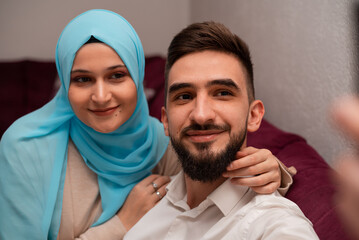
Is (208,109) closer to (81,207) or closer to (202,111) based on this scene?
(202,111)

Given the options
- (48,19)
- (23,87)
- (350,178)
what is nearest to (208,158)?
(350,178)

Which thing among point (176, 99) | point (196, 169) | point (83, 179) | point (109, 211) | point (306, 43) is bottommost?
point (109, 211)

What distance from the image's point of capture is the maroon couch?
3.50ft

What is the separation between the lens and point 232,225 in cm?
101

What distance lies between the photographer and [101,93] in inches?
50.0

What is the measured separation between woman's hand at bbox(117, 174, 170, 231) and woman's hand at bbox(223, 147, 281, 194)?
441 mm

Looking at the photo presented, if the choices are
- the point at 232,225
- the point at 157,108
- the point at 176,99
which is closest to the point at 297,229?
the point at 232,225

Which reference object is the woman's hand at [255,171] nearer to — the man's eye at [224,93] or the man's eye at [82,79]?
the man's eye at [224,93]

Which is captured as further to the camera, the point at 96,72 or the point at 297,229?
the point at 96,72

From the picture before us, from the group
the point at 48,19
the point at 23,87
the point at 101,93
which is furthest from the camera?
the point at 48,19

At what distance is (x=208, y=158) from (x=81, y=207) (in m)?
0.65

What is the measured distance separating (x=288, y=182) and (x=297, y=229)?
388 mm

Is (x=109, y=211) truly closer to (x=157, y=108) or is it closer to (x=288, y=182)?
(x=288, y=182)

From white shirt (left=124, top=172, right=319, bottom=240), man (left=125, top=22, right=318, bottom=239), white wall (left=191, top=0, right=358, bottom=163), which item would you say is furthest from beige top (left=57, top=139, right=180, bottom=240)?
white wall (left=191, top=0, right=358, bottom=163)
